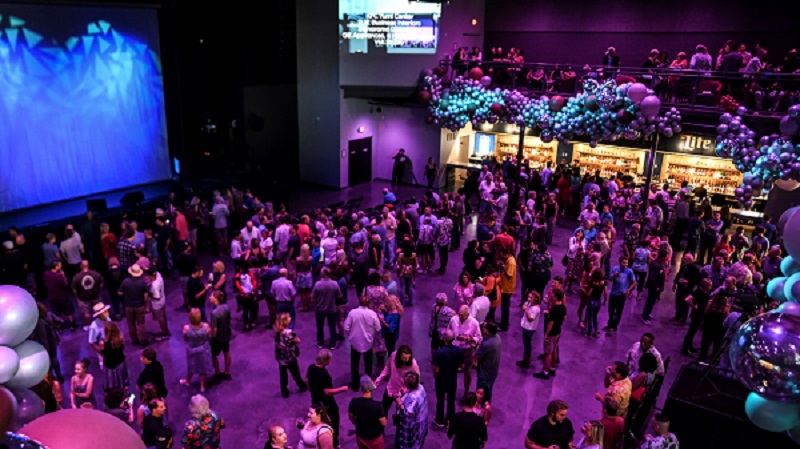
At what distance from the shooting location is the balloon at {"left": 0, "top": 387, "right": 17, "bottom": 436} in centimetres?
302

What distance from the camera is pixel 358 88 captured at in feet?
60.2

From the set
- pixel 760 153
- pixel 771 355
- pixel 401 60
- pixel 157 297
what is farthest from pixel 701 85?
pixel 157 297

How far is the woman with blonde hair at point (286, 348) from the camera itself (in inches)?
280

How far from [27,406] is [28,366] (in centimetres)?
27

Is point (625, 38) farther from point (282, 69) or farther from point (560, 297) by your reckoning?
point (560, 297)

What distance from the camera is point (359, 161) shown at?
20047mm

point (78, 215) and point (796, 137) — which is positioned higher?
point (796, 137)

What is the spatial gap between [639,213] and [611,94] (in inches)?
109

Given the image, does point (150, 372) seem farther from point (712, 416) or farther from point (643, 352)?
point (712, 416)

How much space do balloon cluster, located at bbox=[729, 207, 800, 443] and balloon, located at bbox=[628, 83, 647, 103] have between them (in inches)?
319

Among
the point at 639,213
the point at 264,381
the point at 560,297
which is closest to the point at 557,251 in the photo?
the point at 639,213

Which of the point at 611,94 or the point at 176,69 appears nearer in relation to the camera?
the point at 611,94

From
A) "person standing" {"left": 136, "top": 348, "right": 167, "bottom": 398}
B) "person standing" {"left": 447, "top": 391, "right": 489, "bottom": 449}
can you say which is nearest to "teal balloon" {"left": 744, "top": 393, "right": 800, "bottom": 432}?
"person standing" {"left": 447, "top": 391, "right": 489, "bottom": 449}

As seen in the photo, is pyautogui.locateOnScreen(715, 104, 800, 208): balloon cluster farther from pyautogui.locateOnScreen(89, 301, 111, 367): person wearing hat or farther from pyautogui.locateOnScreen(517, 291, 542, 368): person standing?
pyautogui.locateOnScreen(89, 301, 111, 367): person wearing hat
